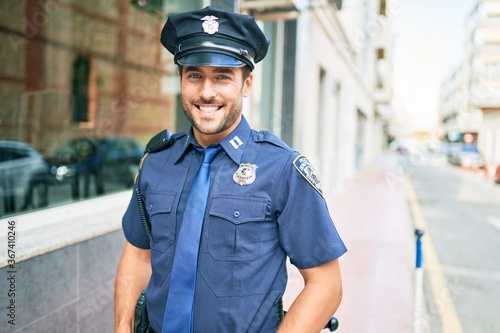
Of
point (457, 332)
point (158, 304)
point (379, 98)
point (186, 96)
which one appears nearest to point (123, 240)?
point (158, 304)

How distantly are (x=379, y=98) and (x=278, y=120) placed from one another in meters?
26.8

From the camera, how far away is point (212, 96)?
1330mm

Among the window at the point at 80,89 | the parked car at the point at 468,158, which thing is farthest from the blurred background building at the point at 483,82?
the window at the point at 80,89

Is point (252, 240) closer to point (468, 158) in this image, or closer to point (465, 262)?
point (465, 262)

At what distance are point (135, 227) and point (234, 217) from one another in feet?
1.64

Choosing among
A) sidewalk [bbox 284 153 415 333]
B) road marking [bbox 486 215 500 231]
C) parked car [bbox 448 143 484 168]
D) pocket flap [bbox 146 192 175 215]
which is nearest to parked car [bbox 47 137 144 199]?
sidewalk [bbox 284 153 415 333]

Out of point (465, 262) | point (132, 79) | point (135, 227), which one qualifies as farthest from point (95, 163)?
point (135, 227)

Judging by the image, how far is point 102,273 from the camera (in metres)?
2.62

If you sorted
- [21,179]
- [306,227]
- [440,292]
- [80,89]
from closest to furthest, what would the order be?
[306,227] → [440,292] → [21,179] → [80,89]

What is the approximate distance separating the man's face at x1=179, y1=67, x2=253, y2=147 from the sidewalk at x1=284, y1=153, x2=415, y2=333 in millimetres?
1083

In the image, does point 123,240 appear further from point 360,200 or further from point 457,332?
point 360,200

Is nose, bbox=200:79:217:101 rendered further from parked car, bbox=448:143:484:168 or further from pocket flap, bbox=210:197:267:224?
parked car, bbox=448:143:484:168

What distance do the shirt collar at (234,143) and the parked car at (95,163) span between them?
5.59m

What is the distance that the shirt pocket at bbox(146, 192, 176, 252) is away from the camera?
54.5 inches
